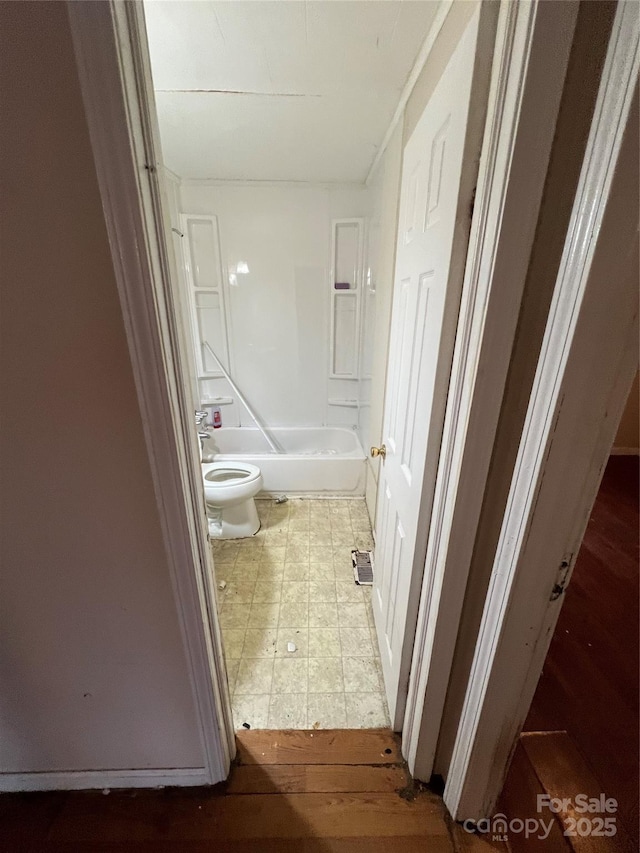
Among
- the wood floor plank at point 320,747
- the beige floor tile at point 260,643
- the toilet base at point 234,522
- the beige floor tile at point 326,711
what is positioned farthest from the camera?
the toilet base at point 234,522

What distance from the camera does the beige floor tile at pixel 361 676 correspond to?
1.38 metres

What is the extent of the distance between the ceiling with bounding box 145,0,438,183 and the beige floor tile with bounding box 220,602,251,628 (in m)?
2.26

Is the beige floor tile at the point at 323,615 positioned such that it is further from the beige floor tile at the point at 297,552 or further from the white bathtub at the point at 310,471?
the white bathtub at the point at 310,471

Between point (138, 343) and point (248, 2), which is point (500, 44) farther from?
point (248, 2)

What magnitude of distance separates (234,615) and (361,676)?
2.15ft

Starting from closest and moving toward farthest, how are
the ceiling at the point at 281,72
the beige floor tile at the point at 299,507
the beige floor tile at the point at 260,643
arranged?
the ceiling at the point at 281,72, the beige floor tile at the point at 260,643, the beige floor tile at the point at 299,507

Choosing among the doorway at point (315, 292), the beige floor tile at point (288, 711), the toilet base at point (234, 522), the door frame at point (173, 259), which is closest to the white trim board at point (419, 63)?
the doorway at point (315, 292)

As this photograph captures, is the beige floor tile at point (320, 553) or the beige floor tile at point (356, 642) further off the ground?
the beige floor tile at point (320, 553)

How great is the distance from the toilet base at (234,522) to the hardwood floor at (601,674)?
5.44ft

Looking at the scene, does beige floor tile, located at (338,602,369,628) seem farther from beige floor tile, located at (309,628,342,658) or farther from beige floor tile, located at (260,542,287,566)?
beige floor tile, located at (260,542,287,566)

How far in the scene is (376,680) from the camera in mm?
1415

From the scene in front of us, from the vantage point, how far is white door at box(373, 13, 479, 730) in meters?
0.74

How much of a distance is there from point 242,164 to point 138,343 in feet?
7.80

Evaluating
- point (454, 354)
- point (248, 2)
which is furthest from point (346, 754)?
point (248, 2)
